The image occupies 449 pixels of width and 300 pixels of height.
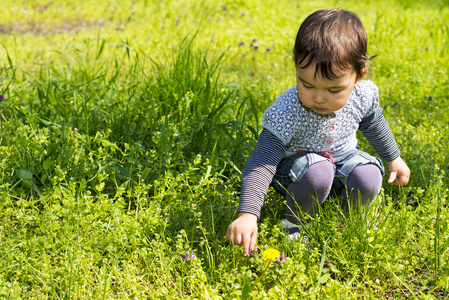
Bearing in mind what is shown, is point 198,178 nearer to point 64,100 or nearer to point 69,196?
point 69,196

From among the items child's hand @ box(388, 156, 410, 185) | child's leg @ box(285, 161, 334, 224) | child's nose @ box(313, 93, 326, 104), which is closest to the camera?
child's nose @ box(313, 93, 326, 104)

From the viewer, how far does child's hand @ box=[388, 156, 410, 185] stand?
2541 millimetres

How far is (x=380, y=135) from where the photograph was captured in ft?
8.41

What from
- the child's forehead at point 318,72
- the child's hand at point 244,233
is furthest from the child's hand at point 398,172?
the child's hand at point 244,233

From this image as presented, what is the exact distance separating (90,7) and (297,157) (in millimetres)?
5887

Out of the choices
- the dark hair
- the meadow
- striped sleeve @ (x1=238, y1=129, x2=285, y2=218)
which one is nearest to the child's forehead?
the dark hair

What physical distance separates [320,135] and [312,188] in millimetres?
304

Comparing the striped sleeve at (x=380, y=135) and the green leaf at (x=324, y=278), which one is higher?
the striped sleeve at (x=380, y=135)

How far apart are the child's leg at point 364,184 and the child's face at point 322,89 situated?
1.25 ft

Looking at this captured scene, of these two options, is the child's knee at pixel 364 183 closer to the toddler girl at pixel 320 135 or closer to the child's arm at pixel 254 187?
the toddler girl at pixel 320 135

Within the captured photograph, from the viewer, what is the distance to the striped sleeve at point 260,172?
6.97 ft

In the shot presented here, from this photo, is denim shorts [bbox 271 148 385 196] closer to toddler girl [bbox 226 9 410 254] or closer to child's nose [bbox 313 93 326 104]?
toddler girl [bbox 226 9 410 254]

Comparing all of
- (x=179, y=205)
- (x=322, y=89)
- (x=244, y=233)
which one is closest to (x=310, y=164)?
(x=322, y=89)

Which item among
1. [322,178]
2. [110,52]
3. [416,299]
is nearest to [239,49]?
[110,52]
